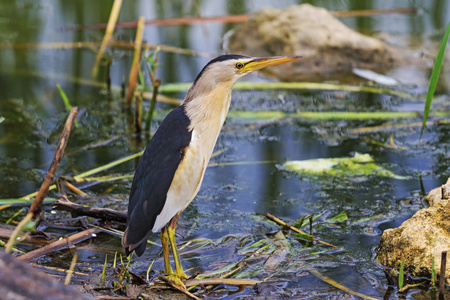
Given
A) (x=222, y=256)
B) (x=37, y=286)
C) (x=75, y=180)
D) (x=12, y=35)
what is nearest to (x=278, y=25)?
(x=12, y=35)

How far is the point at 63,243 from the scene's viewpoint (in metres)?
3.24

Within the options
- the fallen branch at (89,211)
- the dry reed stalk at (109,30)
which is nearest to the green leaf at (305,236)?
the fallen branch at (89,211)

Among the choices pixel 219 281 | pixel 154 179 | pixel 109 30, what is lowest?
pixel 219 281

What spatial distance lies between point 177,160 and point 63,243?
0.81 meters

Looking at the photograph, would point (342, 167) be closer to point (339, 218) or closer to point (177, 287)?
point (339, 218)

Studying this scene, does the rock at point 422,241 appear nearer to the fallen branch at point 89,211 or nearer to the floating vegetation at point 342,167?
the floating vegetation at point 342,167

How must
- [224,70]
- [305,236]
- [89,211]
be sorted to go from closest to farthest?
[224,70]
[305,236]
[89,211]

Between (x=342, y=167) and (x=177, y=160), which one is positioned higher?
(x=177, y=160)

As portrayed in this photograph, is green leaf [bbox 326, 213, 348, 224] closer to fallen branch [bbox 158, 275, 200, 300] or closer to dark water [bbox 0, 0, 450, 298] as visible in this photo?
dark water [bbox 0, 0, 450, 298]

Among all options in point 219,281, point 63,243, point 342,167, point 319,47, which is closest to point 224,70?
point 219,281

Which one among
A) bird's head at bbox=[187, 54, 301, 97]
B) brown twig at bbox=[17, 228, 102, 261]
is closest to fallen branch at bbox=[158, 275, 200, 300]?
brown twig at bbox=[17, 228, 102, 261]

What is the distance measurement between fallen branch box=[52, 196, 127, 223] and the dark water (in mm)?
127

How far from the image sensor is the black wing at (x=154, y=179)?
2840 millimetres

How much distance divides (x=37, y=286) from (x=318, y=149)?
3.43 m
